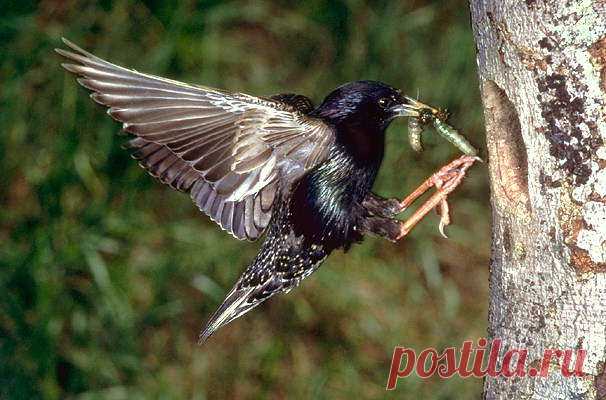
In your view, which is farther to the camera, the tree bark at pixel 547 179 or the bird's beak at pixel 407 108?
the bird's beak at pixel 407 108

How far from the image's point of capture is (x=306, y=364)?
4602mm

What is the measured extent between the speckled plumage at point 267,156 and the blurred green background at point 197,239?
127 cm

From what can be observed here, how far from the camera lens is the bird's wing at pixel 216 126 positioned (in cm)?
255

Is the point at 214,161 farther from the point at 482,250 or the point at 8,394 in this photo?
the point at 482,250

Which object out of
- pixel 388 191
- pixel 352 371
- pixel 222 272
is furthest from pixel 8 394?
pixel 388 191

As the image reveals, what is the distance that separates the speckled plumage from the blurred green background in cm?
127

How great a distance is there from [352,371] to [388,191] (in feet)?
2.39

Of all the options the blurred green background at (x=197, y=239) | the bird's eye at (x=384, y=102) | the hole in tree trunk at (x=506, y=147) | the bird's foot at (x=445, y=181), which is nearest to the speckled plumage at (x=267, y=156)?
the bird's eye at (x=384, y=102)

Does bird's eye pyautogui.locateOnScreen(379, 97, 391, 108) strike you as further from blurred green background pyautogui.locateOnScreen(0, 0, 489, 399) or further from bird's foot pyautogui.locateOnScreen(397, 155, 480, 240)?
blurred green background pyautogui.locateOnScreen(0, 0, 489, 399)

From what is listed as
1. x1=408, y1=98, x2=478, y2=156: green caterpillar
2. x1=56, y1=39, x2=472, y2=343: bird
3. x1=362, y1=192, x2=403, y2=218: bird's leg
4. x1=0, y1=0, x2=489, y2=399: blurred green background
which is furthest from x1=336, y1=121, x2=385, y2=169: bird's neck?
x1=0, y1=0, x2=489, y2=399: blurred green background

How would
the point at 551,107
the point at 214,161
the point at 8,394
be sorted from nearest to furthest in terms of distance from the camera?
the point at 551,107
the point at 214,161
the point at 8,394

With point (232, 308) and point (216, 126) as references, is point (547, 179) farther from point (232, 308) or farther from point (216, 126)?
point (232, 308)

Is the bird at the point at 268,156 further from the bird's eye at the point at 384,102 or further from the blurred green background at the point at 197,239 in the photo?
the blurred green background at the point at 197,239

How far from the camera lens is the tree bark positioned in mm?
2047
